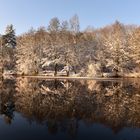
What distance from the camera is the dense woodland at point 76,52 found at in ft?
211

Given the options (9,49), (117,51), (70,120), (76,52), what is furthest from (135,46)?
(70,120)

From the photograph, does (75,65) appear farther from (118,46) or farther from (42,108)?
(42,108)

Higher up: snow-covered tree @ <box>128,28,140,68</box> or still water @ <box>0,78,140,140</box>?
snow-covered tree @ <box>128,28,140,68</box>

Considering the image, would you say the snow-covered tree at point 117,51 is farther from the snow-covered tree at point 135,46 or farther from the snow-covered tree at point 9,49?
the snow-covered tree at point 9,49

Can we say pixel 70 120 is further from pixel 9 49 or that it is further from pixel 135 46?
pixel 9 49

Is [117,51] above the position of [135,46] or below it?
below

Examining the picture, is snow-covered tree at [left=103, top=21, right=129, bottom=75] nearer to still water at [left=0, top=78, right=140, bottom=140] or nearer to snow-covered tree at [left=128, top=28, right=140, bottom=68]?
snow-covered tree at [left=128, top=28, right=140, bottom=68]

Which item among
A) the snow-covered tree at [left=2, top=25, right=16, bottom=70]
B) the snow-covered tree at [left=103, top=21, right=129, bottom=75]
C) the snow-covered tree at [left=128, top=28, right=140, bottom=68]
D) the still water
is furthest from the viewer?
the snow-covered tree at [left=2, top=25, right=16, bottom=70]

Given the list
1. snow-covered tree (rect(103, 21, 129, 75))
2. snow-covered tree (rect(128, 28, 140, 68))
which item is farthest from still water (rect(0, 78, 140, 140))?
snow-covered tree (rect(128, 28, 140, 68))

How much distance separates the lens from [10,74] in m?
77.3

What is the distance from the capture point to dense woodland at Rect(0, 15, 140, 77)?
211 ft

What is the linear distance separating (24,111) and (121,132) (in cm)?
910

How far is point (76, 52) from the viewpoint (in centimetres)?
6838

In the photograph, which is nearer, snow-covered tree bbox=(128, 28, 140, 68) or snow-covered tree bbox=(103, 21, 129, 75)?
snow-covered tree bbox=(128, 28, 140, 68)
